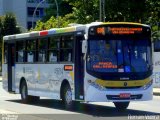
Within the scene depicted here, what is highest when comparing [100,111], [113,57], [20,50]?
[20,50]

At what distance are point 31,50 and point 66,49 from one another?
3357 millimetres

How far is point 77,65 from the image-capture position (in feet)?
61.4

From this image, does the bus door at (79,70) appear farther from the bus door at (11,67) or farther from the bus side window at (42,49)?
the bus door at (11,67)

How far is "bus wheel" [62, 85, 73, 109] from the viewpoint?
1939 cm

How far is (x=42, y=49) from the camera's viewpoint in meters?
21.6

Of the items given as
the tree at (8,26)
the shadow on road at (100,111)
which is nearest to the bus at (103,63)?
the shadow on road at (100,111)

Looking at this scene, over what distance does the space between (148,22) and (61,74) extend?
2354cm

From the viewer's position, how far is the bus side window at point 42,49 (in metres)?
21.4

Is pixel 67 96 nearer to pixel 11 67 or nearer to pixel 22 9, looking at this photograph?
pixel 11 67

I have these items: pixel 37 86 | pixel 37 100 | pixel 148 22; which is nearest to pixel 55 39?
pixel 37 86

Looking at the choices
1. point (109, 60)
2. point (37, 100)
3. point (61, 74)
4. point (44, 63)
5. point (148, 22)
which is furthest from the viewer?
point (148, 22)

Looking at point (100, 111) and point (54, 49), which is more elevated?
point (54, 49)

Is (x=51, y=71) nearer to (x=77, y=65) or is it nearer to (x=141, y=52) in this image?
(x=77, y=65)

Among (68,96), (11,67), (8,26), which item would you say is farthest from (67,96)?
(8,26)
